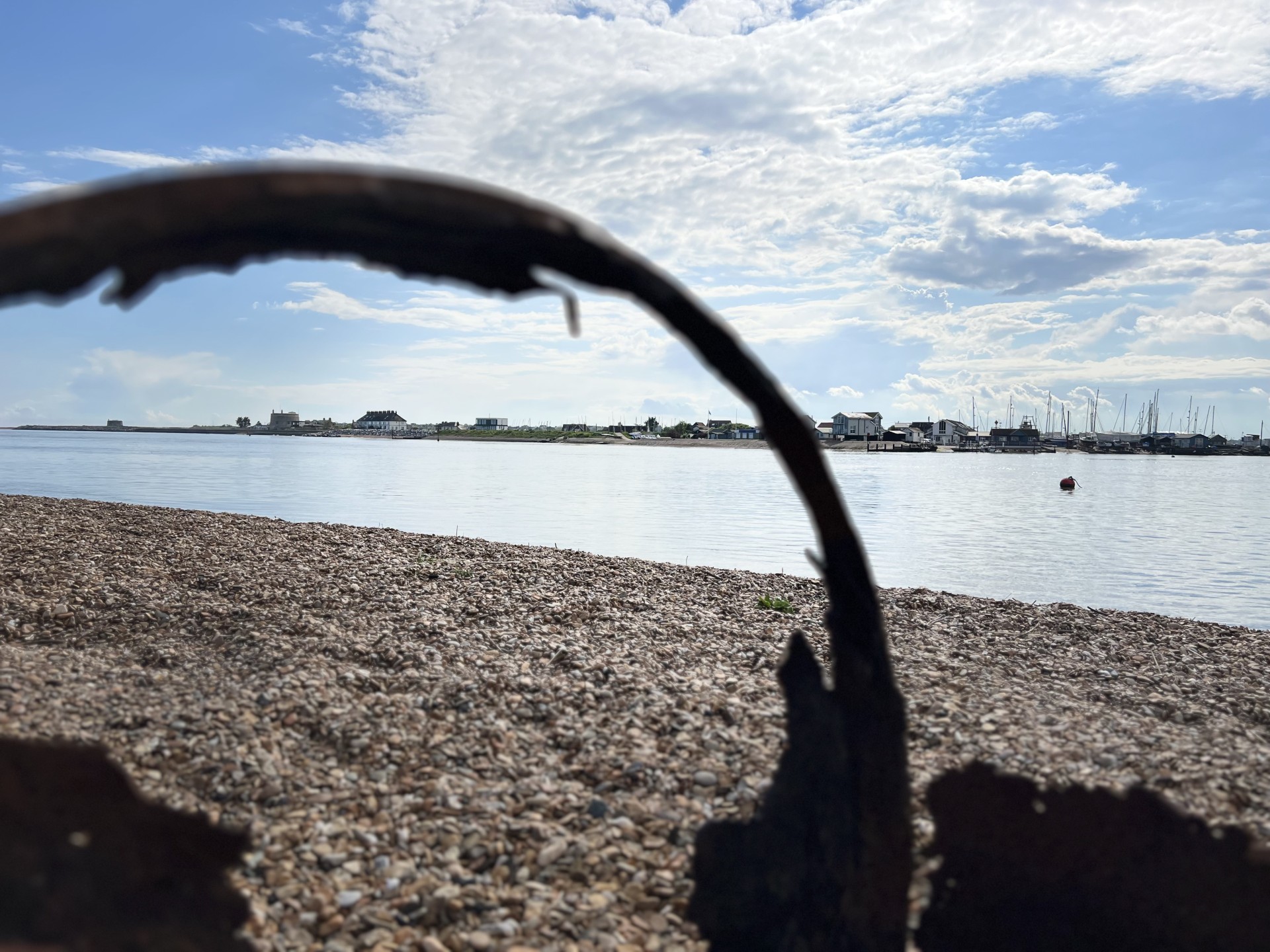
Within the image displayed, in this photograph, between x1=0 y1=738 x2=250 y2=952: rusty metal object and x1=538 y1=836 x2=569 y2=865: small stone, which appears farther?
x1=538 y1=836 x2=569 y2=865: small stone

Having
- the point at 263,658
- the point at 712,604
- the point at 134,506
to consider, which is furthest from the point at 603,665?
the point at 134,506

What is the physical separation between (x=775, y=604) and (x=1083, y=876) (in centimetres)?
697

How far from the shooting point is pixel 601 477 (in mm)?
44125

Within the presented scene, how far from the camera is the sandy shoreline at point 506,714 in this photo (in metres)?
3.59

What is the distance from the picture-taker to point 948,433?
521 ft

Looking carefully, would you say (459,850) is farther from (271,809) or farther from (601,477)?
(601,477)

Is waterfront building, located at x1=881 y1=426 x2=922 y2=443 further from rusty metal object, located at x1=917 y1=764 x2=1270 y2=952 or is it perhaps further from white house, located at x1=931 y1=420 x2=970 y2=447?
rusty metal object, located at x1=917 y1=764 x2=1270 y2=952

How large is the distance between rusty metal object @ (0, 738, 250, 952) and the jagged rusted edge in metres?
1.18

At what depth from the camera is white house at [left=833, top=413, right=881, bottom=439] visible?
148000 mm

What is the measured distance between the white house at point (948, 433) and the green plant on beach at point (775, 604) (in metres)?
155

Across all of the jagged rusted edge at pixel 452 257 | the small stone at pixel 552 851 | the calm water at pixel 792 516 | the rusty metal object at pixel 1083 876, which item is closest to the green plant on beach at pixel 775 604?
the calm water at pixel 792 516

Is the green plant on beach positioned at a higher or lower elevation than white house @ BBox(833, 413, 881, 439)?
lower

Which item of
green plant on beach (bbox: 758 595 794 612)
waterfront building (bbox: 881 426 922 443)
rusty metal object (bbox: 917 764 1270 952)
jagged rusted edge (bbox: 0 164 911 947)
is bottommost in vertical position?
green plant on beach (bbox: 758 595 794 612)

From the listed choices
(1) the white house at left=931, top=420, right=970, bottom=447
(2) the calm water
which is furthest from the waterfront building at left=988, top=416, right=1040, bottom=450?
(2) the calm water
